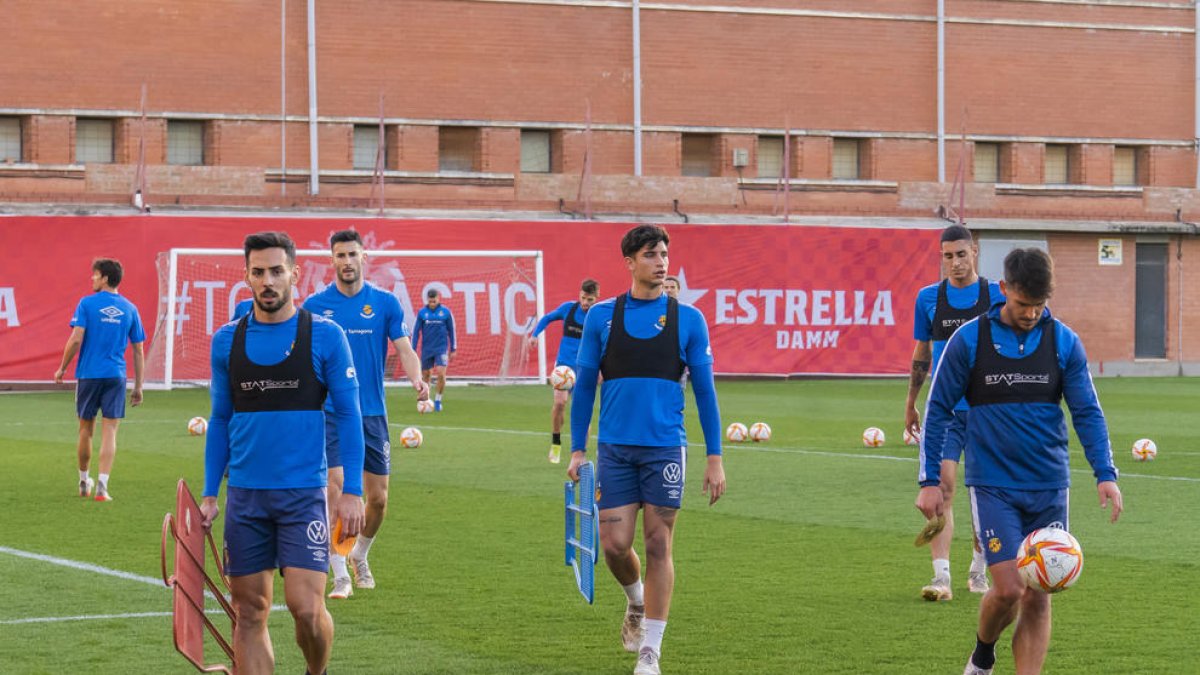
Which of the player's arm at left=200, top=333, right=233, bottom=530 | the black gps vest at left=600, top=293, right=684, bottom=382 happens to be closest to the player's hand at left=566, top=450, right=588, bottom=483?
the black gps vest at left=600, top=293, right=684, bottom=382

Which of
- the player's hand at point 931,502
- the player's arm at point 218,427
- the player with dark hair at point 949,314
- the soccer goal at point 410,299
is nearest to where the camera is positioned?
the player's arm at point 218,427

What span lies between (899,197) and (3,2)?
875 inches

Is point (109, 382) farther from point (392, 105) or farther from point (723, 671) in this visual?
point (392, 105)

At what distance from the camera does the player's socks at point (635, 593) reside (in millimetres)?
9859

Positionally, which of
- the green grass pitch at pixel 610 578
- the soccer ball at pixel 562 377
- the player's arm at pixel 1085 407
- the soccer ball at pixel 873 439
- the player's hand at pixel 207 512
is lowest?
the green grass pitch at pixel 610 578

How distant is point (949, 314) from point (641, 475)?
10.1 ft

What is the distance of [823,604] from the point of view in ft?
37.0

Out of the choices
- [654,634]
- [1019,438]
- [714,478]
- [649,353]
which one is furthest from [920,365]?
[1019,438]

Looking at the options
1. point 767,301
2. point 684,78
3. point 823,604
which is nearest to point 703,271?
point 767,301

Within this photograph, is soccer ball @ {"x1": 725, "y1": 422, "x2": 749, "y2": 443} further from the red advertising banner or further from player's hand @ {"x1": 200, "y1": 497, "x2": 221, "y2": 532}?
player's hand @ {"x1": 200, "y1": 497, "x2": 221, "y2": 532}

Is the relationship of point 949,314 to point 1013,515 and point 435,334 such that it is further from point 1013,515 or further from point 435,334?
point 435,334

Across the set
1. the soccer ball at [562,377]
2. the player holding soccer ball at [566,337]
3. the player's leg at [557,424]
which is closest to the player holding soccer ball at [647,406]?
the soccer ball at [562,377]

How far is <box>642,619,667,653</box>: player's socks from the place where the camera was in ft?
30.1

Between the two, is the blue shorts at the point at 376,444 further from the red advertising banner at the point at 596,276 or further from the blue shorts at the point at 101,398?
the red advertising banner at the point at 596,276
